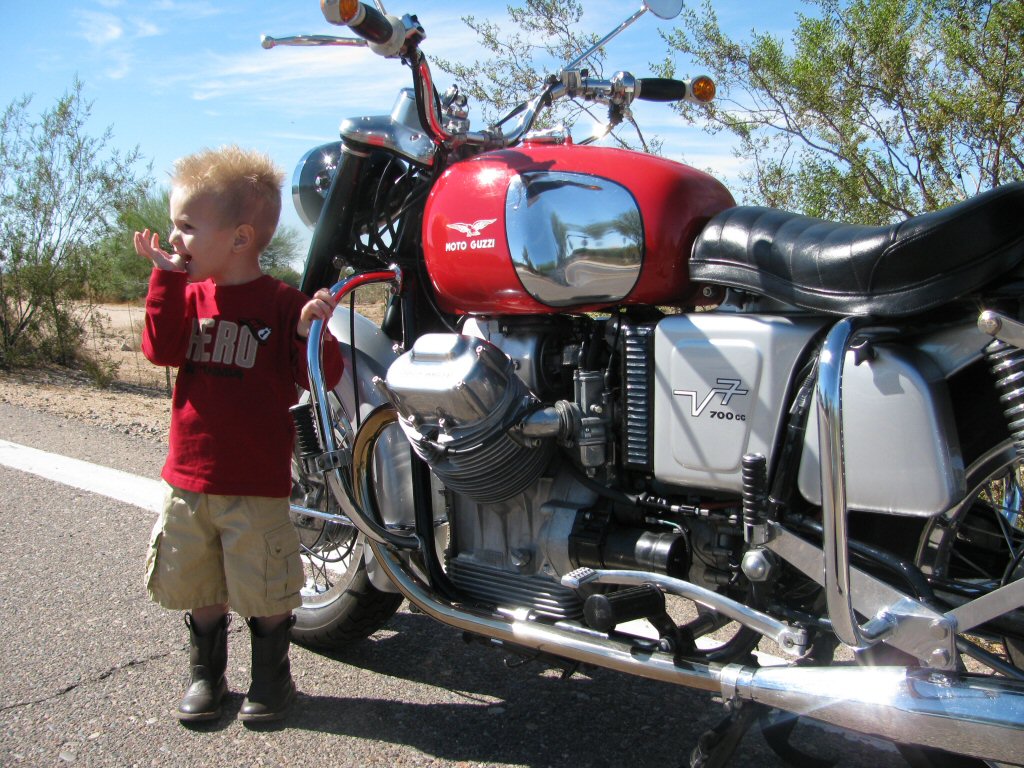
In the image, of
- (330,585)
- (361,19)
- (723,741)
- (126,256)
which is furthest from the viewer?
(126,256)

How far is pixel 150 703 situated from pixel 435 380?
137 centimetres

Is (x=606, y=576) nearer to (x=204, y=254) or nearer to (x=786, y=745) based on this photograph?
(x=786, y=745)

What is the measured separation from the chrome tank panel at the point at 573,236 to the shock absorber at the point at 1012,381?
87 cm

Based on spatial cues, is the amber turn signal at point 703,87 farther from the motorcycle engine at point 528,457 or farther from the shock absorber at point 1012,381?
the shock absorber at point 1012,381

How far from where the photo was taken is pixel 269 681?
2893mm

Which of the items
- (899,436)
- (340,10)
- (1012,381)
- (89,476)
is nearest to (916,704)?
(899,436)

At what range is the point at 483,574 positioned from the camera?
278cm

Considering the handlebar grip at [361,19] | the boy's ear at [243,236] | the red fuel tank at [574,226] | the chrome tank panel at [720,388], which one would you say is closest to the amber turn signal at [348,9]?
the handlebar grip at [361,19]

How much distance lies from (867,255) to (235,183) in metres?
1.73

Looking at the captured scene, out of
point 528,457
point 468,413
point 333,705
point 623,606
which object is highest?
point 468,413

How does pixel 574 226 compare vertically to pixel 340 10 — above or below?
below

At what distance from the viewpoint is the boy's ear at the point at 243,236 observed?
284 cm

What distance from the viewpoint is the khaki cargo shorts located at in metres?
2.88

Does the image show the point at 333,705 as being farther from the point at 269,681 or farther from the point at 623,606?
the point at 623,606
